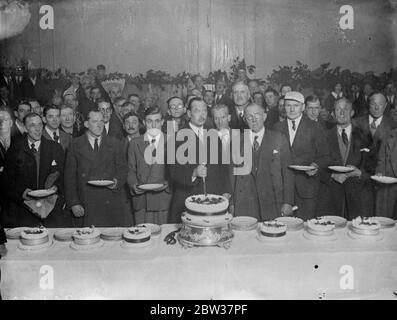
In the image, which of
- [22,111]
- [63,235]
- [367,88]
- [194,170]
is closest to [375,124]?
[367,88]

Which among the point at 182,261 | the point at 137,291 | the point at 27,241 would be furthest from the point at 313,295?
the point at 27,241

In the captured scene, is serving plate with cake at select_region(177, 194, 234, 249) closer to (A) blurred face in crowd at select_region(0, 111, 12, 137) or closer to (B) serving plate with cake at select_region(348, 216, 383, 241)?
(B) serving plate with cake at select_region(348, 216, 383, 241)

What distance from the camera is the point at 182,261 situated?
319cm

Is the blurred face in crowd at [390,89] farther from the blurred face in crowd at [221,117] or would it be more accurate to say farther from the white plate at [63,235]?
the white plate at [63,235]

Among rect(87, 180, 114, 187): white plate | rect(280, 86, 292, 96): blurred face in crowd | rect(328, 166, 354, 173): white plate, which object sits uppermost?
rect(280, 86, 292, 96): blurred face in crowd

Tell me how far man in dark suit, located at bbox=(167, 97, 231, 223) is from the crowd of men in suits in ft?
0.04

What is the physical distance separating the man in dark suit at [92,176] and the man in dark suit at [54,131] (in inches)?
10.3

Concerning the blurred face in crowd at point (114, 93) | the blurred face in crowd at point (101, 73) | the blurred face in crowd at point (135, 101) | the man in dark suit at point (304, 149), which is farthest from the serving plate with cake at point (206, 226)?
the blurred face in crowd at point (101, 73)

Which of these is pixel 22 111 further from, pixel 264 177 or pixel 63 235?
pixel 264 177

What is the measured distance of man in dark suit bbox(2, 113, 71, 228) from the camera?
4.69 m

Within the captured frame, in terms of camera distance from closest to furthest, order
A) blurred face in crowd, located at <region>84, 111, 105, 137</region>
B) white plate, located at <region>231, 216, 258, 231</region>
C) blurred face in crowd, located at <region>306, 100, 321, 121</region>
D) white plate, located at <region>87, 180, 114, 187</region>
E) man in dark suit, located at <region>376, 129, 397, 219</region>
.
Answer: white plate, located at <region>231, 216, 258, 231</region> → white plate, located at <region>87, 180, 114, 187</region> → blurred face in crowd, located at <region>84, 111, 105, 137</region> → man in dark suit, located at <region>376, 129, 397, 219</region> → blurred face in crowd, located at <region>306, 100, 321, 121</region>

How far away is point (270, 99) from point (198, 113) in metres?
1.05

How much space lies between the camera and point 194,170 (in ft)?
14.4

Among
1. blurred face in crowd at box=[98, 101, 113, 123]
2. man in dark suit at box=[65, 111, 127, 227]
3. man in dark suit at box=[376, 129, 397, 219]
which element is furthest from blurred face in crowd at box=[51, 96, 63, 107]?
man in dark suit at box=[376, 129, 397, 219]
